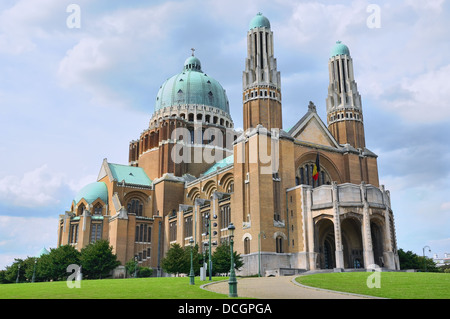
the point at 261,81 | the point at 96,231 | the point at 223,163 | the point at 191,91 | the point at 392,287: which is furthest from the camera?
the point at 191,91

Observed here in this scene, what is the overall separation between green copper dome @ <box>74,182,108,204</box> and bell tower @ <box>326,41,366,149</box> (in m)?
37.3

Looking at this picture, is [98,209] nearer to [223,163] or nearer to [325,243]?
[223,163]

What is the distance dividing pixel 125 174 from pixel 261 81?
31.7m

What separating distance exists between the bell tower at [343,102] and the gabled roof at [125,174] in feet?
107

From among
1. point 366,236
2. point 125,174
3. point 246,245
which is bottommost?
point 246,245

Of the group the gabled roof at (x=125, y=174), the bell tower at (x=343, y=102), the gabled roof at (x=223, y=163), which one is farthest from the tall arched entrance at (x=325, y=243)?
the gabled roof at (x=125, y=174)

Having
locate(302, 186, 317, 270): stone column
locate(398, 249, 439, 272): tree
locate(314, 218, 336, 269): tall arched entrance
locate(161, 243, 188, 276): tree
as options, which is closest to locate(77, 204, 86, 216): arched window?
locate(161, 243, 188, 276): tree

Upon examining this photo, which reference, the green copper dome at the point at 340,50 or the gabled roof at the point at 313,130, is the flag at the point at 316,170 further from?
the green copper dome at the point at 340,50

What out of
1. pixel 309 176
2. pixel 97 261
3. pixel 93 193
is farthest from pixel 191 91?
pixel 97 261

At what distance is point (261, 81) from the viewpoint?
186 feet

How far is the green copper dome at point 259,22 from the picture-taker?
59.9m

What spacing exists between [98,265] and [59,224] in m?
23.5

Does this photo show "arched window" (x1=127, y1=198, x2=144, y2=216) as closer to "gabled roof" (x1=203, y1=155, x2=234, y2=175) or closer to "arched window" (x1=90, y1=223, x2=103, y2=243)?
"arched window" (x1=90, y1=223, x2=103, y2=243)

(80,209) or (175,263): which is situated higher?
(80,209)
